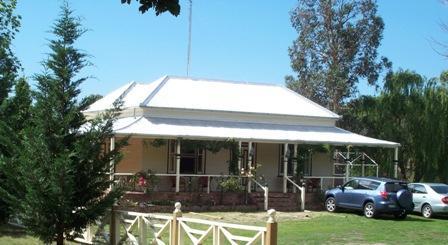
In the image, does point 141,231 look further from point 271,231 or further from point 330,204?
point 330,204

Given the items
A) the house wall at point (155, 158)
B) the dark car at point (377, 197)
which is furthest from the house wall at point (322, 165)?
the house wall at point (155, 158)

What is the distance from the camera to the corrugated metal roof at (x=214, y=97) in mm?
30859

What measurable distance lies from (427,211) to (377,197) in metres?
3.12

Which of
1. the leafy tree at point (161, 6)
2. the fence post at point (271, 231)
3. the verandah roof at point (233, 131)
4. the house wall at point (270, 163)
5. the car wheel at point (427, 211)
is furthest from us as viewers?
the house wall at point (270, 163)

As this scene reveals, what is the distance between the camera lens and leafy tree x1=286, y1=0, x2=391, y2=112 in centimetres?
4928

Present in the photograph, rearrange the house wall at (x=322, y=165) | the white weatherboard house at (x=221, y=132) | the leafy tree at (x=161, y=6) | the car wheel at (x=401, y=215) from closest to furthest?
the leafy tree at (x=161, y=6)
the car wheel at (x=401, y=215)
the white weatherboard house at (x=221, y=132)
the house wall at (x=322, y=165)

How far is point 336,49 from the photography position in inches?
1951

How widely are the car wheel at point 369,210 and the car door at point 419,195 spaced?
9.58ft

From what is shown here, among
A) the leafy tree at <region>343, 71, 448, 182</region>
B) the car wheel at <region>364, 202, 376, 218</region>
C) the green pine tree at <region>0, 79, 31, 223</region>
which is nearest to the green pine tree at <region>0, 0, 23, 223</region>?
the green pine tree at <region>0, 79, 31, 223</region>

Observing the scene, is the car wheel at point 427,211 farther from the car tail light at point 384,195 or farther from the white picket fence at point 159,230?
the white picket fence at point 159,230

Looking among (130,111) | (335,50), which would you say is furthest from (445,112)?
(130,111)

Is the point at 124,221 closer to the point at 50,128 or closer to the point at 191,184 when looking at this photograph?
the point at 50,128

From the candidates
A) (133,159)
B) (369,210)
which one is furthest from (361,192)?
(133,159)

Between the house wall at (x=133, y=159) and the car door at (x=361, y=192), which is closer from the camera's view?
the car door at (x=361, y=192)
